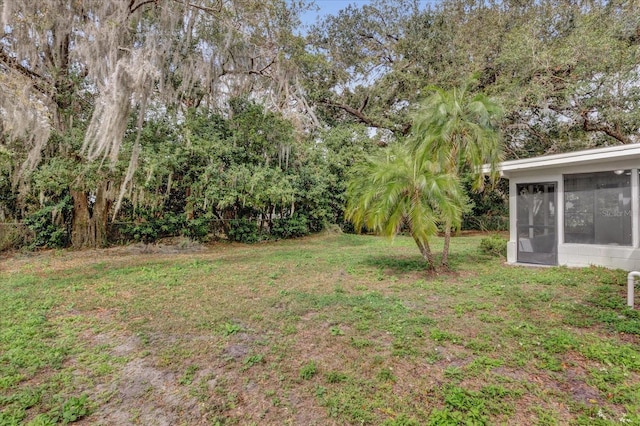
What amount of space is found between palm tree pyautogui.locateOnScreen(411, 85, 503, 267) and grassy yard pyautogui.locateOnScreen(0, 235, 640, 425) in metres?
2.17

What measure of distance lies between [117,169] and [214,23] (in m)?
4.98

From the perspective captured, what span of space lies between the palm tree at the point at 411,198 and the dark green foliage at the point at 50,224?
8.02 metres

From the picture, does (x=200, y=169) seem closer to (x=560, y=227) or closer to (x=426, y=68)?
(x=560, y=227)

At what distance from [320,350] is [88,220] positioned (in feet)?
28.5

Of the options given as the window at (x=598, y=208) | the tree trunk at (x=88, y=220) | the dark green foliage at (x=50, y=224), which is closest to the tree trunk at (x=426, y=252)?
the window at (x=598, y=208)

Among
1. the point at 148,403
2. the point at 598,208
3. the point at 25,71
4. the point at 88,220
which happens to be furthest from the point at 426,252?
→ the point at 25,71

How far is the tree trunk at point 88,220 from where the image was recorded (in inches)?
352

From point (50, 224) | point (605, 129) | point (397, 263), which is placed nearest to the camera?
point (397, 263)

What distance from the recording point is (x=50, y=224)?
8.97m

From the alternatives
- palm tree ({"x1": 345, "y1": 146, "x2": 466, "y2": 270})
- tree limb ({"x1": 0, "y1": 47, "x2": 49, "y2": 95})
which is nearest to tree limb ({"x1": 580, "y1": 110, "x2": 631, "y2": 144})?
palm tree ({"x1": 345, "y1": 146, "x2": 466, "y2": 270})

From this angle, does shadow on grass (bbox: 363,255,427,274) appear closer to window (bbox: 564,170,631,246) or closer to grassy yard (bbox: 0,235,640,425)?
grassy yard (bbox: 0,235,640,425)

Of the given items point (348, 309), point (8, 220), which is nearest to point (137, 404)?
point (348, 309)

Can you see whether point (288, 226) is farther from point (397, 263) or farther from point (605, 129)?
point (605, 129)

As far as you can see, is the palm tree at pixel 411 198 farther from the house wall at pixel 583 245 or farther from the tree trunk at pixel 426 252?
the house wall at pixel 583 245
